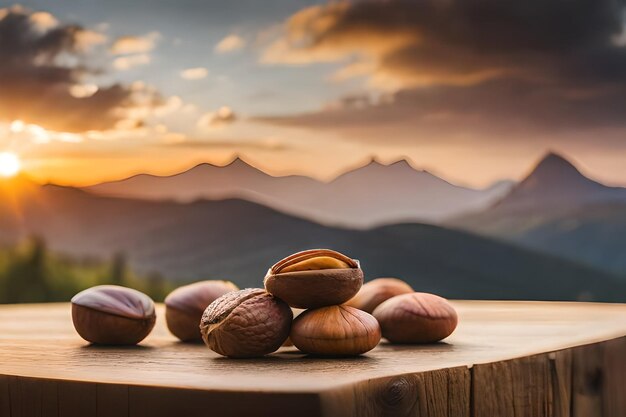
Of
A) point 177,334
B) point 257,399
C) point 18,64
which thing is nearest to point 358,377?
point 257,399

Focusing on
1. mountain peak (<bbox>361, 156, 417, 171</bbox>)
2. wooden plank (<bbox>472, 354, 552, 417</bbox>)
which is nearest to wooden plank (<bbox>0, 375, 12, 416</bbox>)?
wooden plank (<bbox>472, 354, 552, 417</bbox>)

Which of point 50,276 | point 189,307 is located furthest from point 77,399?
point 50,276

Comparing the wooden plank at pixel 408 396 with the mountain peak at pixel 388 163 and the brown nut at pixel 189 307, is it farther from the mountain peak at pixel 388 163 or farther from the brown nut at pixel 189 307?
the mountain peak at pixel 388 163

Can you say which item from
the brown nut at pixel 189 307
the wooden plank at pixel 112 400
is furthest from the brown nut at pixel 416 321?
the wooden plank at pixel 112 400

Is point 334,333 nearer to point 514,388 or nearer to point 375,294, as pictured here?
point 514,388

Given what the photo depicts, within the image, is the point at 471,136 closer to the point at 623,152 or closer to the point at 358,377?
the point at 623,152

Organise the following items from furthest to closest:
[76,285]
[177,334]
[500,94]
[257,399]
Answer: [500,94], [76,285], [177,334], [257,399]
